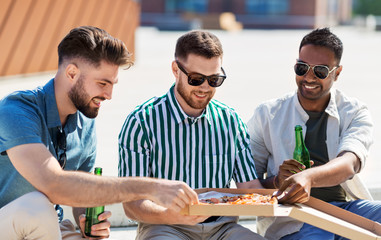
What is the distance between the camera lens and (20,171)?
11.0 ft

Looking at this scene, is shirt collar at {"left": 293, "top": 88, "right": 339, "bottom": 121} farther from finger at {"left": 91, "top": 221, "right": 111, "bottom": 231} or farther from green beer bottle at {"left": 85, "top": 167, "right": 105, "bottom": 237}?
finger at {"left": 91, "top": 221, "right": 111, "bottom": 231}

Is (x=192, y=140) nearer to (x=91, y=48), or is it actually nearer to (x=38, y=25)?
A: (x=91, y=48)

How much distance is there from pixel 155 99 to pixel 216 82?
1.51ft

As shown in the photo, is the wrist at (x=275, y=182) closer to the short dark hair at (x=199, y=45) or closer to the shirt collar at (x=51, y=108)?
the short dark hair at (x=199, y=45)

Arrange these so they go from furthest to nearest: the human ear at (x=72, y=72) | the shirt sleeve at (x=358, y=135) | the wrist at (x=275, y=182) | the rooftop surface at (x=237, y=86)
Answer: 1. the rooftop surface at (x=237, y=86)
2. the shirt sleeve at (x=358, y=135)
3. the wrist at (x=275, y=182)
4. the human ear at (x=72, y=72)

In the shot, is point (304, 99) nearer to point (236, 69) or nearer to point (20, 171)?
point (20, 171)

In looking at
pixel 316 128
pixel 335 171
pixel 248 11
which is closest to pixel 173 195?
pixel 335 171

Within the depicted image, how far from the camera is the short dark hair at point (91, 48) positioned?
369 centimetres

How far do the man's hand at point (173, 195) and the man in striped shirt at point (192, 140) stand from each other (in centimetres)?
63

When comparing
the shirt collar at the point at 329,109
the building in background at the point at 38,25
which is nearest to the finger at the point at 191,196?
the shirt collar at the point at 329,109

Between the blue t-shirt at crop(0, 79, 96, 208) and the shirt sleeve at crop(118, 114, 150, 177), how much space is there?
28 centimetres

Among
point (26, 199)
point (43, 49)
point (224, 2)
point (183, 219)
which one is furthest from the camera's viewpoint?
point (224, 2)

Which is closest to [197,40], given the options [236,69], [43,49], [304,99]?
[304,99]

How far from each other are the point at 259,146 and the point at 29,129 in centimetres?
188
